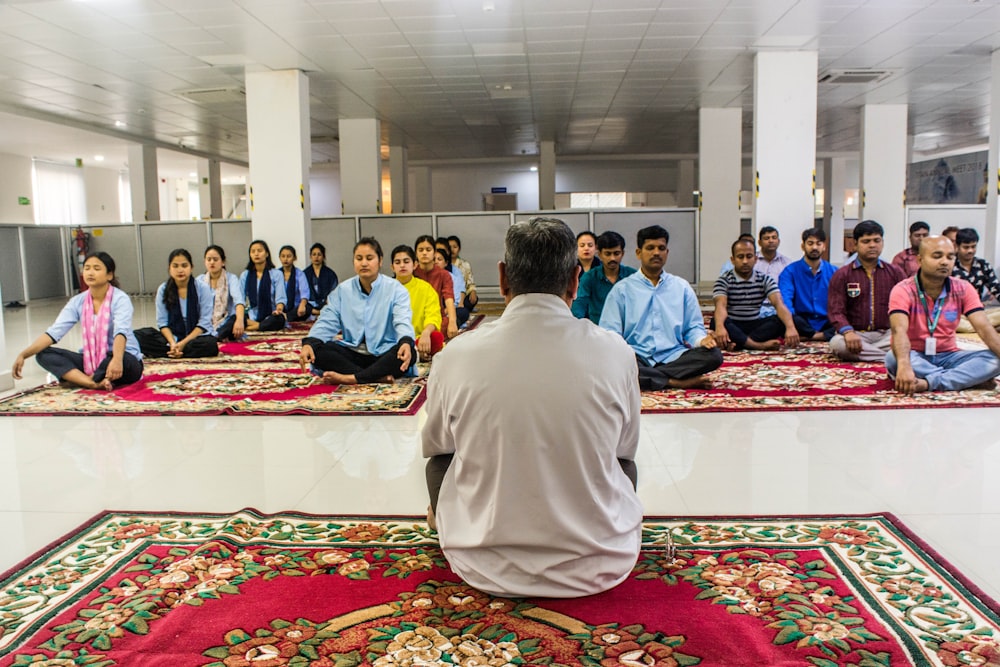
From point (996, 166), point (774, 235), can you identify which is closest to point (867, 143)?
point (996, 166)

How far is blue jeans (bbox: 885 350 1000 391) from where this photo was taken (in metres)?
4.67

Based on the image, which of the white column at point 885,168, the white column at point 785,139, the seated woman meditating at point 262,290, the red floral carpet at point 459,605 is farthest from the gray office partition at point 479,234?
the red floral carpet at point 459,605

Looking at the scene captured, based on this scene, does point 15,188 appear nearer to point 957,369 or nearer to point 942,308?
point 942,308

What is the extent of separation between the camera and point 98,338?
527 centimetres

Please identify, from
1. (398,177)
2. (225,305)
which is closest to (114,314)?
(225,305)

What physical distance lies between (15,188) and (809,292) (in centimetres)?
1775

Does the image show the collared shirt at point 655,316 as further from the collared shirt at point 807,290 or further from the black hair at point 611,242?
the collared shirt at point 807,290

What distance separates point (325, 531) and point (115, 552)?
0.64 meters

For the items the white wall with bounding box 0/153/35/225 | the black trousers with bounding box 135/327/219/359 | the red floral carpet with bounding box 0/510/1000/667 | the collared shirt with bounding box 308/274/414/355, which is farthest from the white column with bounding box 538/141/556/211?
the red floral carpet with bounding box 0/510/1000/667

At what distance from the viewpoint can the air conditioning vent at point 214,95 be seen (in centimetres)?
1109

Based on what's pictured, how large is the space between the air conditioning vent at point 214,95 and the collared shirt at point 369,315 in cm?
698

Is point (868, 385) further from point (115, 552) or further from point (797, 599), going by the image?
point (115, 552)

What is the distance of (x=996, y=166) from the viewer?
9.16 meters

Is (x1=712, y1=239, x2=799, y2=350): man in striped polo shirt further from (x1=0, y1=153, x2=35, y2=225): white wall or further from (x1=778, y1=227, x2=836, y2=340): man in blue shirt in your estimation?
(x1=0, y1=153, x2=35, y2=225): white wall
